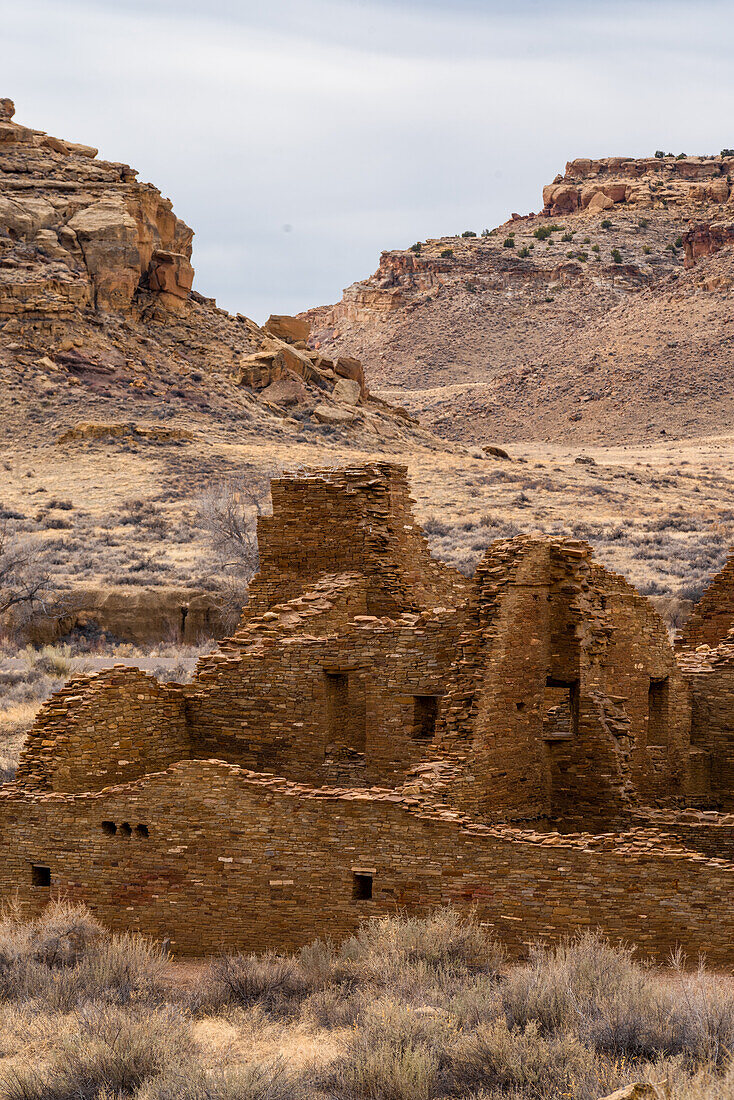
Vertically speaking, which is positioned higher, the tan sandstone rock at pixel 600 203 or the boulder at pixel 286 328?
the tan sandstone rock at pixel 600 203

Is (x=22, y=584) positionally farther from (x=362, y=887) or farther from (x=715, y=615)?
(x=362, y=887)

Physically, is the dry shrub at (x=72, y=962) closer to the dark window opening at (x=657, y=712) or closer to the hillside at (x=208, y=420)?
the dark window opening at (x=657, y=712)

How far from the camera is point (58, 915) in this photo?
1316cm

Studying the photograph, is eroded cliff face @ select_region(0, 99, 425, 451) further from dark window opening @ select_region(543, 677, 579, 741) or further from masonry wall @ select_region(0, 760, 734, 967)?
masonry wall @ select_region(0, 760, 734, 967)

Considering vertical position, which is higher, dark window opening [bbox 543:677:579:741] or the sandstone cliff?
the sandstone cliff

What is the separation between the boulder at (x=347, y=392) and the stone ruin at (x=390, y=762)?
50705mm

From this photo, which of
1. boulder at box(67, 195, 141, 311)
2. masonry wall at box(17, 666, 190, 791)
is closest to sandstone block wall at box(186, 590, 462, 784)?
masonry wall at box(17, 666, 190, 791)

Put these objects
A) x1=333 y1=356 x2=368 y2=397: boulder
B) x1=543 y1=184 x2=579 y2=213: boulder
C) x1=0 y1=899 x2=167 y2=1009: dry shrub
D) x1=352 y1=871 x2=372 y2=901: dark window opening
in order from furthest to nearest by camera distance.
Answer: x1=543 y1=184 x2=579 y2=213: boulder → x1=333 y1=356 x2=368 y2=397: boulder → x1=352 y1=871 x2=372 y2=901: dark window opening → x1=0 y1=899 x2=167 y2=1009: dry shrub

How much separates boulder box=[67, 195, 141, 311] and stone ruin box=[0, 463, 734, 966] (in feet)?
164

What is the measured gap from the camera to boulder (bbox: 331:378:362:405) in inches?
2692

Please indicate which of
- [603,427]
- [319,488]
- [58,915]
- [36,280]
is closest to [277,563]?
[319,488]

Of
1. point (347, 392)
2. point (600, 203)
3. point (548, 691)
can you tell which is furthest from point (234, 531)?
point (600, 203)

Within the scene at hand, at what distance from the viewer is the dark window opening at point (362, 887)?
12.7 meters

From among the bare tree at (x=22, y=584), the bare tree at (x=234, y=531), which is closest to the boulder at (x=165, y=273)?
the bare tree at (x=234, y=531)
